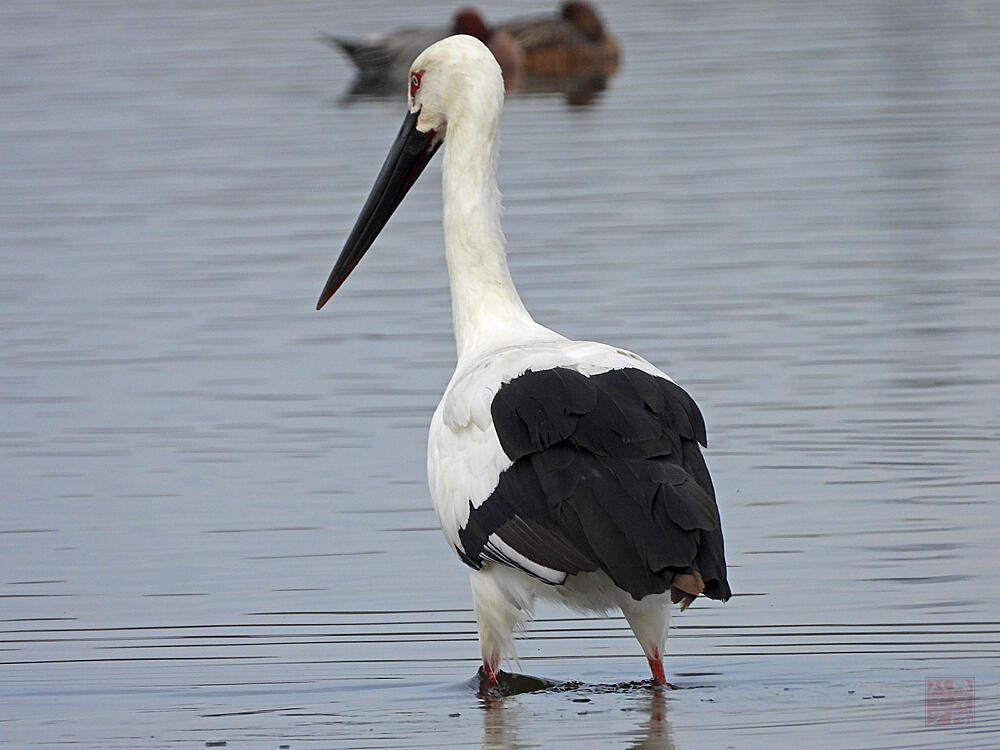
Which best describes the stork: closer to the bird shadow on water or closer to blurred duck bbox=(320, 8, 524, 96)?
the bird shadow on water

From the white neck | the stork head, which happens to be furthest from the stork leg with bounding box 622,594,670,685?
the stork head

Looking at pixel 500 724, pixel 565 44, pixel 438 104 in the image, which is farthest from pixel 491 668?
pixel 565 44

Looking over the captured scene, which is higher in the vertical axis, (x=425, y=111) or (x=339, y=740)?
(x=425, y=111)

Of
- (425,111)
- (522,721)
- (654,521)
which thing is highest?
(425,111)

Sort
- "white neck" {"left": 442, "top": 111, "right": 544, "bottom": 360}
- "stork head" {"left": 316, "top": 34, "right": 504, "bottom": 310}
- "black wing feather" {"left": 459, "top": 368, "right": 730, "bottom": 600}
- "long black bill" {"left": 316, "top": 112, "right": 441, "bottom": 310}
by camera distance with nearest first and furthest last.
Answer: "black wing feather" {"left": 459, "top": 368, "right": 730, "bottom": 600} → "white neck" {"left": 442, "top": 111, "right": 544, "bottom": 360} → "stork head" {"left": 316, "top": 34, "right": 504, "bottom": 310} → "long black bill" {"left": 316, "top": 112, "right": 441, "bottom": 310}

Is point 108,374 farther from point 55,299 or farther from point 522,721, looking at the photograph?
point 522,721

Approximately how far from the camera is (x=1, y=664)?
7.45m

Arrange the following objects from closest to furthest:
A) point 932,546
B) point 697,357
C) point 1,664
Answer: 1. point 1,664
2. point 932,546
3. point 697,357

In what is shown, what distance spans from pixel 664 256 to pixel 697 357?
2694 millimetres

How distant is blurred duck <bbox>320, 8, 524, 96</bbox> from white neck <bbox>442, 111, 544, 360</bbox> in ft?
56.9

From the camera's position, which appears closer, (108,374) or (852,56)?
(108,374)

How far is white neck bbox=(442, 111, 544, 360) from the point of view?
7715 mm

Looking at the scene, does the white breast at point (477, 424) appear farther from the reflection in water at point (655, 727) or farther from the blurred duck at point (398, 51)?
the blurred duck at point (398, 51)

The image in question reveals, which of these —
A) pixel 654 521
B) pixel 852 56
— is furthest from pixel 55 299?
pixel 852 56
